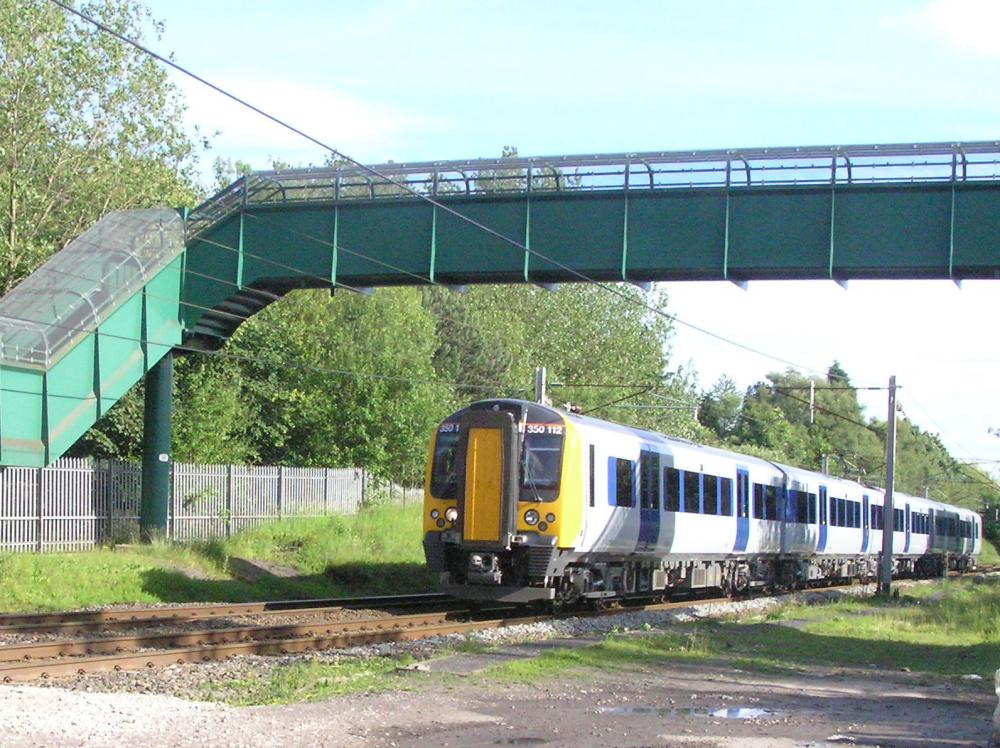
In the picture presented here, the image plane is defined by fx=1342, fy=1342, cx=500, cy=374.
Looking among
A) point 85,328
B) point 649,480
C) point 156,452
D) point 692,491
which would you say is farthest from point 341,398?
point 649,480

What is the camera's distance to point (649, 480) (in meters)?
23.2

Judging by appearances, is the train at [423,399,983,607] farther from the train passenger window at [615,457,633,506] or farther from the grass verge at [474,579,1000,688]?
the grass verge at [474,579,1000,688]

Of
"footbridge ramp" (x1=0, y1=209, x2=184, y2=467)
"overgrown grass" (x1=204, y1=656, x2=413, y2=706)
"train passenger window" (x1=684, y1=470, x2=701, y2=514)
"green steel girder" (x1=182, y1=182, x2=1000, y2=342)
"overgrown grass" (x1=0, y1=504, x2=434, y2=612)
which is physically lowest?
"overgrown grass" (x1=0, y1=504, x2=434, y2=612)

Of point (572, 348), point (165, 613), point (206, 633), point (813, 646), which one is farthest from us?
point (572, 348)

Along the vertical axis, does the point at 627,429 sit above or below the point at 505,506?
above

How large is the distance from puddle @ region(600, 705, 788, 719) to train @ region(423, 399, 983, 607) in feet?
26.7

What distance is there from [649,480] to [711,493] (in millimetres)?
3592

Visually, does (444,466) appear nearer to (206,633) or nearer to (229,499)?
(206,633)

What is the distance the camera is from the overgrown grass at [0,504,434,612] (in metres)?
22.6

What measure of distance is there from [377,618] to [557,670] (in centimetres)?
683

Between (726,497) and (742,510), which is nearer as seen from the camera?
(726,497)

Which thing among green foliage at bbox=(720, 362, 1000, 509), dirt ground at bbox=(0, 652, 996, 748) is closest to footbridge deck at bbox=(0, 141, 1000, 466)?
dirt ground at bbox=(0, 652, 996, 748)

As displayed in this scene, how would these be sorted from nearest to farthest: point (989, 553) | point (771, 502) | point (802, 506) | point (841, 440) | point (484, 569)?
point (484, 569) → point (771, 502) → point (802, 506) → point (989, 553) → point (841, 440)

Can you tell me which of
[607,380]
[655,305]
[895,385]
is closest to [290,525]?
[895,385]
